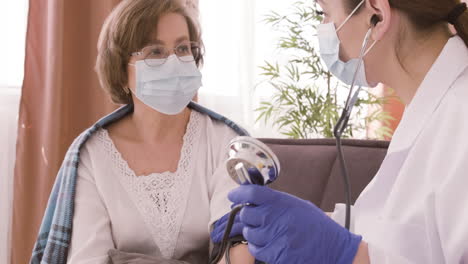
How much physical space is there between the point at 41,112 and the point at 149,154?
102 centimetres

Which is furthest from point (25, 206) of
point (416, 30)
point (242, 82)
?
point (416, 30)

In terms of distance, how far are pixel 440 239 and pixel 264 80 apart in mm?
2668

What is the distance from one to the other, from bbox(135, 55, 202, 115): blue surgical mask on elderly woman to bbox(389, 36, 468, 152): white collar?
0.92m

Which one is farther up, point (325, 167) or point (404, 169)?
point (404, 169)

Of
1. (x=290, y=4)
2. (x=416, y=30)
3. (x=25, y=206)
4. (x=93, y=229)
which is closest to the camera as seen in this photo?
(x=416, y=30)

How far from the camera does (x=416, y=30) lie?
1.10 metres

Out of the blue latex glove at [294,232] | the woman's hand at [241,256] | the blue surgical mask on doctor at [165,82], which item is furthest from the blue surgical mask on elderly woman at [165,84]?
the blue latex glove at [294,232]

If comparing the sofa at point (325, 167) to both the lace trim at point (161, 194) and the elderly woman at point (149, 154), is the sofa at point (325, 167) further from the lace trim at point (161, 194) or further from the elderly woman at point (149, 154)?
the lace trim at point (161, 194)

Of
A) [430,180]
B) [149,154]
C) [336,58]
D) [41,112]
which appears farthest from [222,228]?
[41,112]

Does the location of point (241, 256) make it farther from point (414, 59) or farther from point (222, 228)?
point (414, 59)

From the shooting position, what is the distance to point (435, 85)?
106 cm

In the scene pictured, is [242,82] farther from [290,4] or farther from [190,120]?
[190,120]

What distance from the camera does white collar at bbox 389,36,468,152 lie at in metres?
1.05

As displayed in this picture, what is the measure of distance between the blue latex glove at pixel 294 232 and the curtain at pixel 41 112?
1772 millimetres
